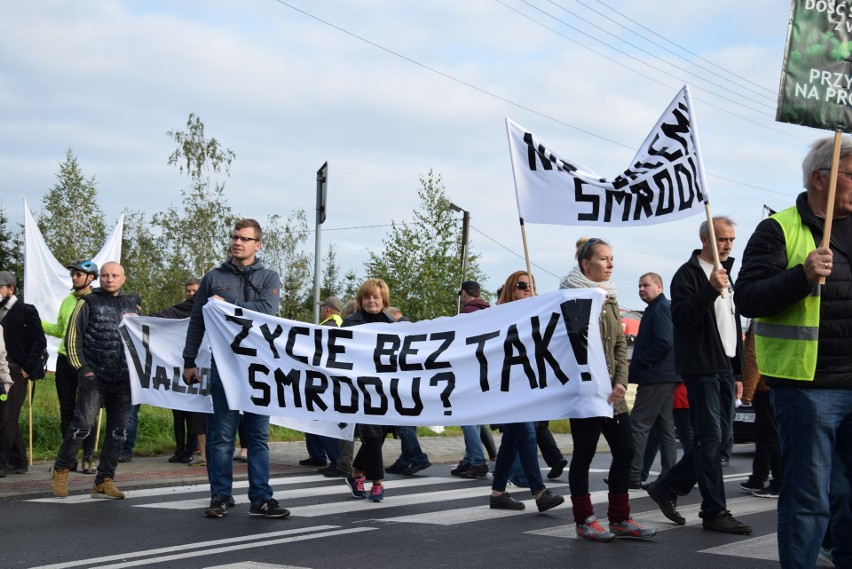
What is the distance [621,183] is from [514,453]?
2391mm

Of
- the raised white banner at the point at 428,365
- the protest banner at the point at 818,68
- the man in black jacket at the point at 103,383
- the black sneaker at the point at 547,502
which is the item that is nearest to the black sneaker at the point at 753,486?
the black sneaker at the point at 547,502

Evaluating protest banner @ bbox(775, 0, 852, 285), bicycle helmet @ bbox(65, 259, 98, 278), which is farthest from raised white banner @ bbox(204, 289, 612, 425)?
bicycle helmet @ bbox(65, 259, 98, 278)

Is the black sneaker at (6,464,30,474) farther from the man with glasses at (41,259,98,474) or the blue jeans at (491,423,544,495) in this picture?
the blue jeans at (491,423,544,495)


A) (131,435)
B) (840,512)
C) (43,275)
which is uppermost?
(43,275)

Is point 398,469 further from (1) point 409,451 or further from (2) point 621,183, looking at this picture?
(2) point 621,183

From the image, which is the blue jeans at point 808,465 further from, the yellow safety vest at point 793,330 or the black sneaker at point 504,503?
the black sneaker at point 504,503

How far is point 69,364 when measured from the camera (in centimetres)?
1123

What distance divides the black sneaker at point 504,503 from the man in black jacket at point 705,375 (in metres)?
1.15

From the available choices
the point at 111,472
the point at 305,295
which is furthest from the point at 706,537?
the point at 305,295

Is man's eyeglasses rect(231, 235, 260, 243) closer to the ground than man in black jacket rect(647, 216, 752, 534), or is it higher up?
higher up

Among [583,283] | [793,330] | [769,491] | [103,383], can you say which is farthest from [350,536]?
[769,491]

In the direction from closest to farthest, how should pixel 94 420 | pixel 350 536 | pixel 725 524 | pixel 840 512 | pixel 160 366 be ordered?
pixel 840 512 < pixel 350 536 < pixel 725 524 < pixel 94 420 < pixel 160 366

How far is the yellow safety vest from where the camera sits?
187 inches

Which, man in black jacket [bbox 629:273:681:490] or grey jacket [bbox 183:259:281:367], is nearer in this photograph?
grey jacket [bbox 183:259:281:367]
